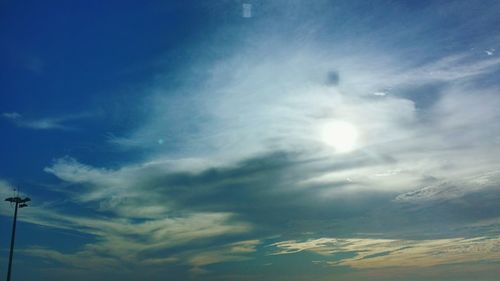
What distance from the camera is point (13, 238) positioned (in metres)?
91.9

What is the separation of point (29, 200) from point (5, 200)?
4.54 m

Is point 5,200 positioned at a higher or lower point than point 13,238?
higher

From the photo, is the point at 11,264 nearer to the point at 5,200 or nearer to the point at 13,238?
the point at 13,238

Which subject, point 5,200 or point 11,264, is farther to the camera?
point 5,200

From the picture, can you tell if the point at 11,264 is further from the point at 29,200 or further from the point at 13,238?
the point at 29,200

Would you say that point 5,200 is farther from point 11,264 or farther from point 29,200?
point 11,264

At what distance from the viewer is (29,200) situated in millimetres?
100125

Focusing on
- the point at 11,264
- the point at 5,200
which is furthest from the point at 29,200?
the point at 11,264

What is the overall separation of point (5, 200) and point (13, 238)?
10.8 m

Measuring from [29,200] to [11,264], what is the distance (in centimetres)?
1465

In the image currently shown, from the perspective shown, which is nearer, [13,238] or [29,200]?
[13,238]

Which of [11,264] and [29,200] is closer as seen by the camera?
[11,264]

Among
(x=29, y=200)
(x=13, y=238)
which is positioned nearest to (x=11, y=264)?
(x=13, y=238)

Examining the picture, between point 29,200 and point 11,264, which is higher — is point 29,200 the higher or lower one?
the higher one
